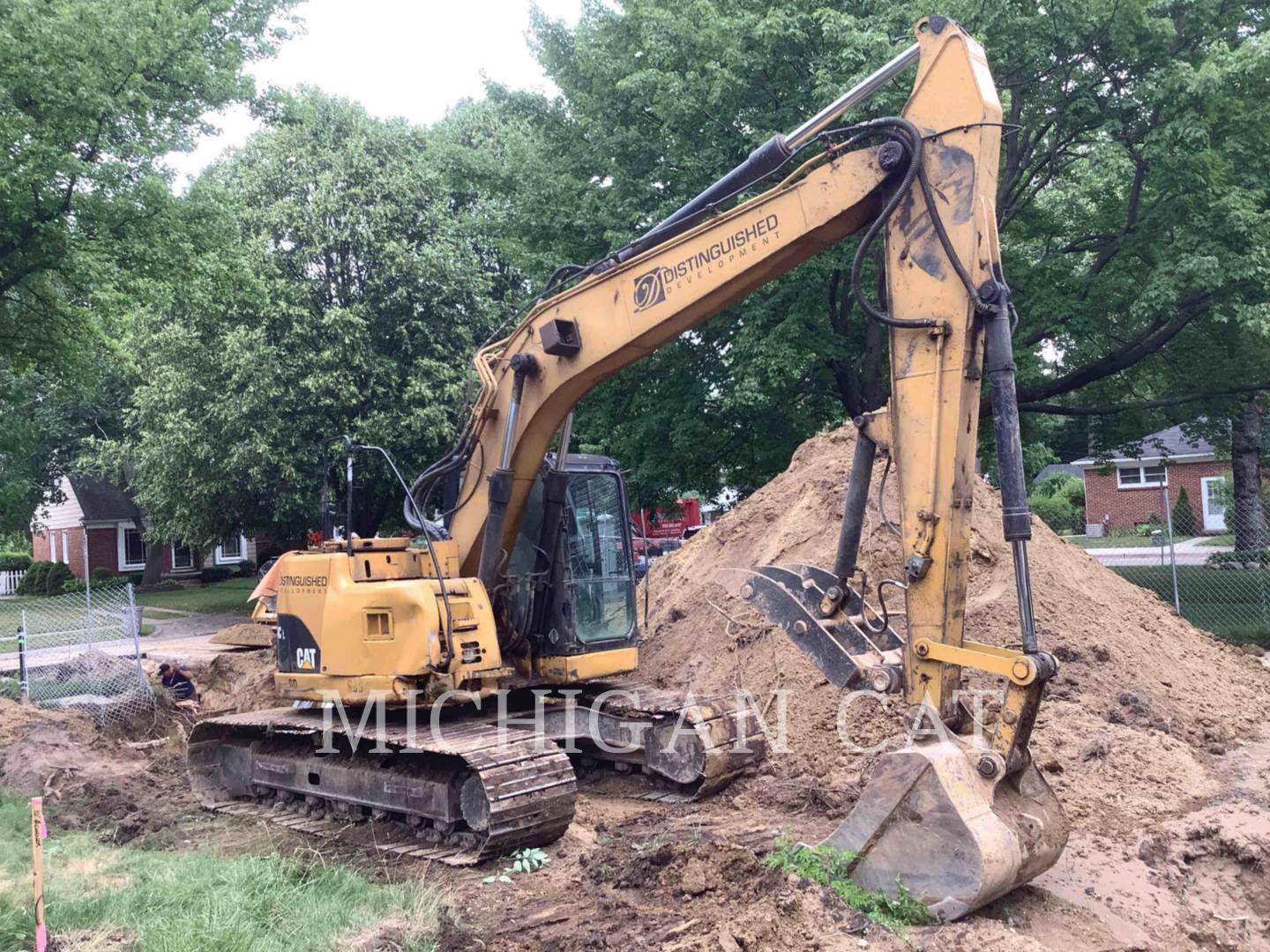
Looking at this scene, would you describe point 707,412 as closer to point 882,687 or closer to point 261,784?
point 261,784

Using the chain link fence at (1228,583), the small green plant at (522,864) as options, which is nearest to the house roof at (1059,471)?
the chain link fence at (1228,583)

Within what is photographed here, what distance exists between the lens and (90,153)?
10.6 metres

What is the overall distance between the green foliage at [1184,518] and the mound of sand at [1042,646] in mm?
23243

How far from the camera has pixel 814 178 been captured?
5246mm

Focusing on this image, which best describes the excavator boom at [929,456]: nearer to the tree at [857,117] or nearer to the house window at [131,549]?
the tree at [857,117]

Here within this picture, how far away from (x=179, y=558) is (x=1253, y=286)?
115ft

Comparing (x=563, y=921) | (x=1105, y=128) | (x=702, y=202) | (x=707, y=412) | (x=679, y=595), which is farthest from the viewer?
(x=707, y=412)

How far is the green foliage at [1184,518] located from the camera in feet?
103

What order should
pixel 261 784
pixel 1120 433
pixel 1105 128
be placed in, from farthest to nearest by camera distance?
pixel 1120 433 → pixel 1105 128 → pixel 261 784

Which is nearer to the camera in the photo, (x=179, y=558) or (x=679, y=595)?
(x=679, y=595)

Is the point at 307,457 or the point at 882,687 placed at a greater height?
the point at 307,457

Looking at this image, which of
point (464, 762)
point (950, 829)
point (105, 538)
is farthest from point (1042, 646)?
point (105, 538)

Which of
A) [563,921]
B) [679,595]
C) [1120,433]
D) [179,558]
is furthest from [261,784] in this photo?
[179,558]

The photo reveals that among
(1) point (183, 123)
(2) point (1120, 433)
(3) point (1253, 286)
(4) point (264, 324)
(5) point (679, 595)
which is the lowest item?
(5) point (679, 595)
